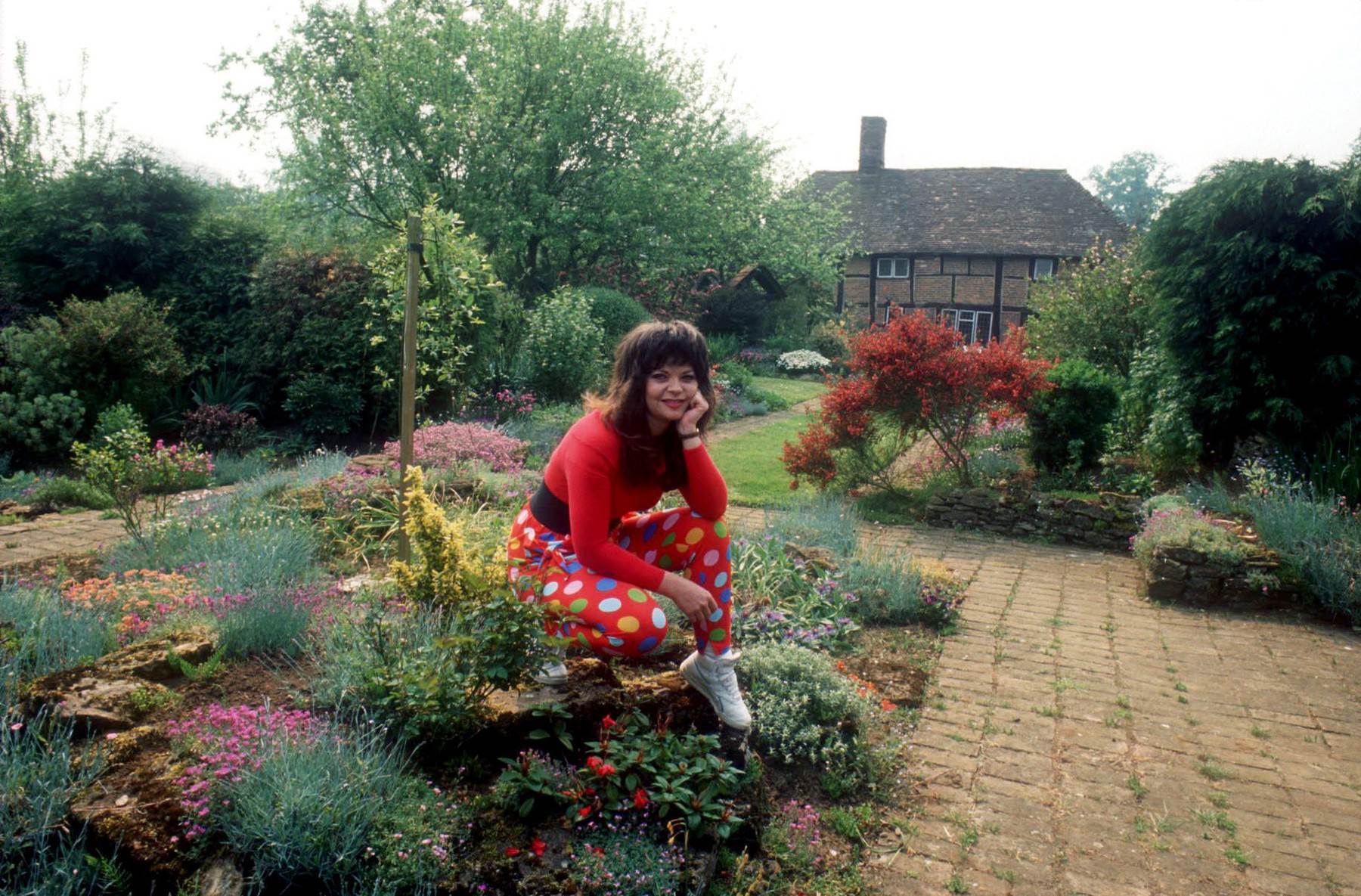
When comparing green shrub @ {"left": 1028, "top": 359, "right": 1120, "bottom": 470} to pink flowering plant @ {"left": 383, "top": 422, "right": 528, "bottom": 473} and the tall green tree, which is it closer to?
pink flowering plant @ {"left": 383, "top": 422, "right": 528, "bottom": 473}

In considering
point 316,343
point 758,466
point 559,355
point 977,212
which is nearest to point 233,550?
point 316,343

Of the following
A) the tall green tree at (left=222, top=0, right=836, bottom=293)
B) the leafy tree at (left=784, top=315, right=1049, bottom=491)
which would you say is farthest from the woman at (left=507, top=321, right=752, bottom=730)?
the tall green tree at (left=222, top=0, right=836, bottom=293)

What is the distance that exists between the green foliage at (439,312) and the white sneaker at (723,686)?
4334mm

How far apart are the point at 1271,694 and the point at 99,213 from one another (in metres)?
13.6

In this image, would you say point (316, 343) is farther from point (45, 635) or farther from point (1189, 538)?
point (1189, 538)

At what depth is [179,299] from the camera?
37.7 ft

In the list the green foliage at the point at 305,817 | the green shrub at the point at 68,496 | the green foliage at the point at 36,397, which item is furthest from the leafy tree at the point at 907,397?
the green foliage at the point at 36,397

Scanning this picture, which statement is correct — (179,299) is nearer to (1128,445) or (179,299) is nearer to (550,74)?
(550,74)

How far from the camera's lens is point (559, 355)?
38.2 ft

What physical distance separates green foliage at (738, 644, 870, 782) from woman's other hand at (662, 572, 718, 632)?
784 millimetres

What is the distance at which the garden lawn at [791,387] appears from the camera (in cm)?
1773

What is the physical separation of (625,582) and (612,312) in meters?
12.1

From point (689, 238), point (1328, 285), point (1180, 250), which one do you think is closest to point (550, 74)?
point (689, 238)

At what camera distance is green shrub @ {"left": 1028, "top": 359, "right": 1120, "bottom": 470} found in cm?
828
